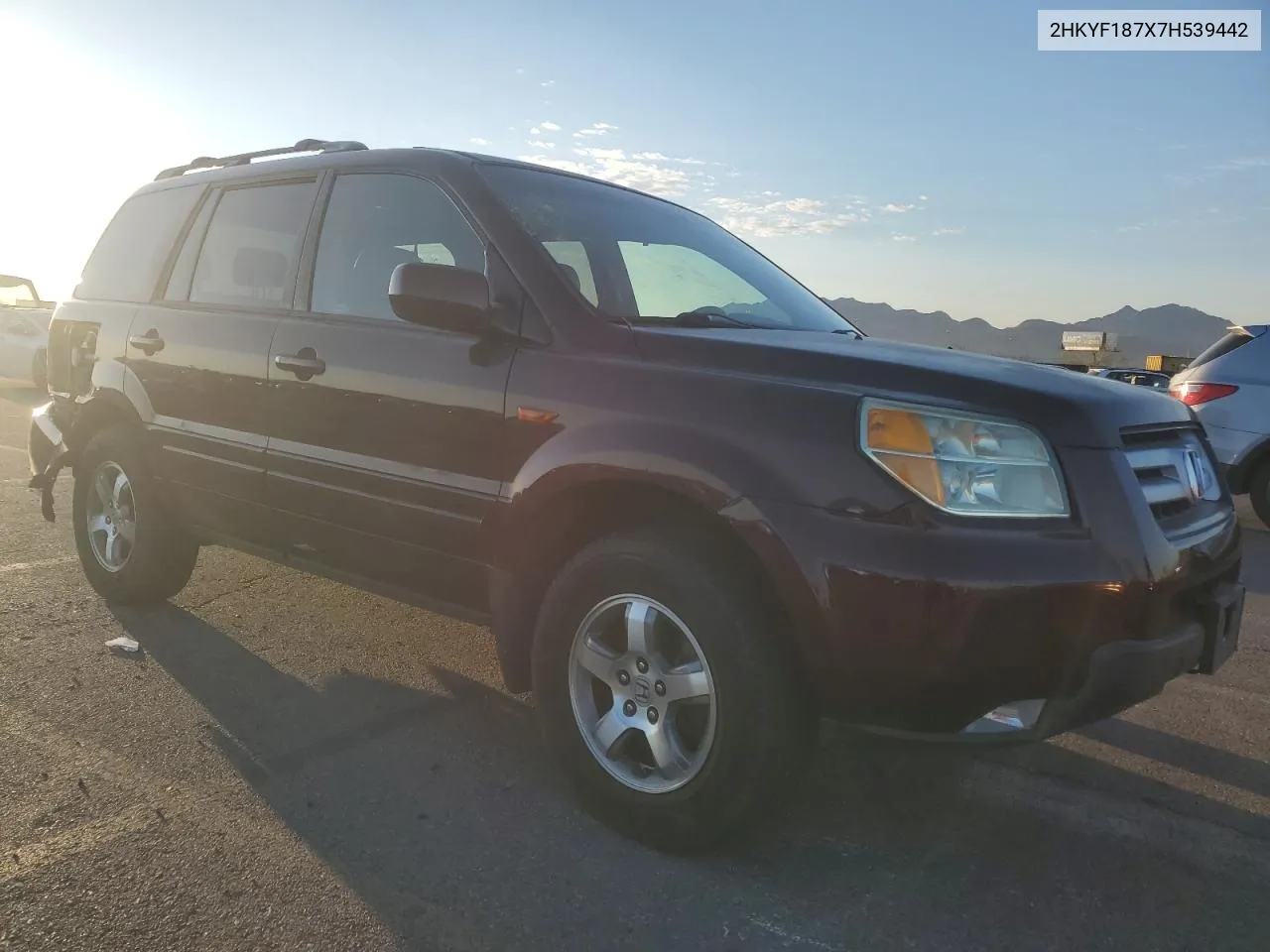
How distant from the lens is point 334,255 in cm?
366

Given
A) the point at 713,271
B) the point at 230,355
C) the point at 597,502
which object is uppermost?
the point at 713,271

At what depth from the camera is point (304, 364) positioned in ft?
11.5

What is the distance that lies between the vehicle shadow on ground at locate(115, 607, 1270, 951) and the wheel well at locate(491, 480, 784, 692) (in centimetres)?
46

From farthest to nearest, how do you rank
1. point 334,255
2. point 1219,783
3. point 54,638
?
1. point 54,638
2. point 334,255
3. point 1219,783

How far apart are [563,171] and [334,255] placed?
92 cm

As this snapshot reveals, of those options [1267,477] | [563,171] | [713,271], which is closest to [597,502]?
[713,271]

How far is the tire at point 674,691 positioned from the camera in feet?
7.81

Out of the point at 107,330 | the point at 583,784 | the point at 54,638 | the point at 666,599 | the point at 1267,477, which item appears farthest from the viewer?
the point at 1267,477

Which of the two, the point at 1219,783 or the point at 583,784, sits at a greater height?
the point at 583,784

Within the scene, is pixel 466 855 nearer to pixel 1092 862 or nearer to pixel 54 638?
pixel 1092 862

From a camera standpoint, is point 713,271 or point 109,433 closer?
point 713,271

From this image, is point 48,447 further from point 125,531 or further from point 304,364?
point 304,364

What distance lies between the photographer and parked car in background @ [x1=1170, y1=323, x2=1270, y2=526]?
27.9 ft

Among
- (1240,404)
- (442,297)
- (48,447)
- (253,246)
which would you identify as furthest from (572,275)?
(1240,404)
